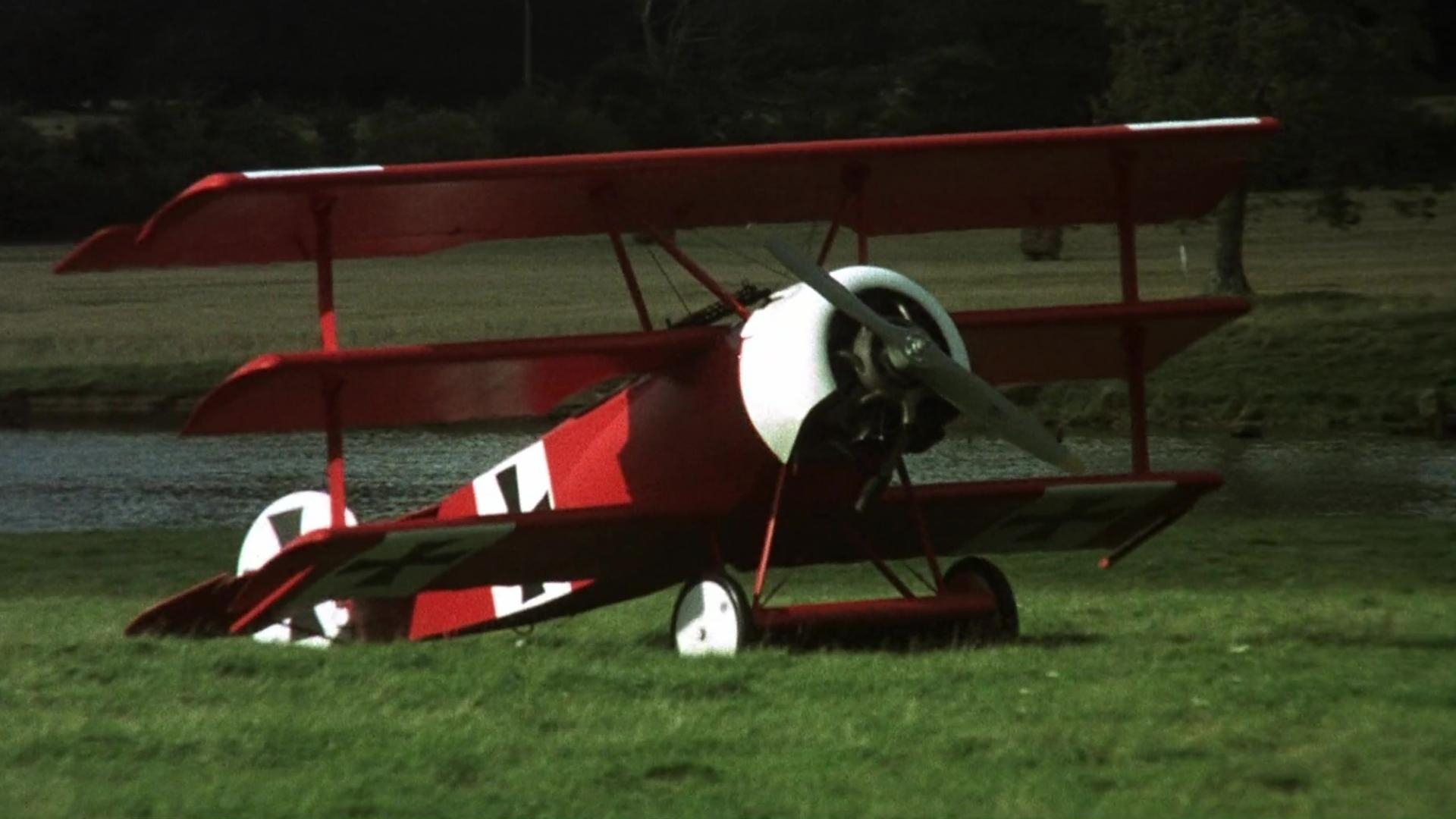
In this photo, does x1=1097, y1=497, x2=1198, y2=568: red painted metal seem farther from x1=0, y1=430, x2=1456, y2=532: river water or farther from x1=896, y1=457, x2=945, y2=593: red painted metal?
x1=0, y1=430, x2=1456, y2=532: river water

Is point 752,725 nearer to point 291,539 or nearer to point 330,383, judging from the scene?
point 330,383

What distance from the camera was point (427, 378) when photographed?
924 centimetres

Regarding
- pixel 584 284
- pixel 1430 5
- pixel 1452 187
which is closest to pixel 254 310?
pixel 584 284

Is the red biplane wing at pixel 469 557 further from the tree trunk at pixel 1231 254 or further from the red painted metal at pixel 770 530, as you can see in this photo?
the tree trunk at pixel 1231 254

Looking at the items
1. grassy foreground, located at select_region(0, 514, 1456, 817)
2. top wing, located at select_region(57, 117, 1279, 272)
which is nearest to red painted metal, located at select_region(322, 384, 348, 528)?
grassy foreground, located at select_region(0, 514, 1456, 817)

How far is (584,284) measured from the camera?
3706cm

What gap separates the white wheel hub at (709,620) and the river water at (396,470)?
954 cm

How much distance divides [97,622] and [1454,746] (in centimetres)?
661

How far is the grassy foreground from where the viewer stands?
20.0ft

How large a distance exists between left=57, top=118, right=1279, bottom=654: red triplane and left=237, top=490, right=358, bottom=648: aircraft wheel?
15 mm

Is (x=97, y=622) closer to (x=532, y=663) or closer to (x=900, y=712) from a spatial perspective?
(x=532, y=663)

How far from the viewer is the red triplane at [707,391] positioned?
28.5ft

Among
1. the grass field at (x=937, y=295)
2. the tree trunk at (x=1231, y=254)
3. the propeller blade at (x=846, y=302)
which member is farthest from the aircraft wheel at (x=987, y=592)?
the tree trunk at (x=1231, y=254)

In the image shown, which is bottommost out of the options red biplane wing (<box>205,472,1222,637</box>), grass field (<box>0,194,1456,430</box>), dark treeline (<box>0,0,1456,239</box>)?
grass field (<box>0,194,1456,430</box>)
